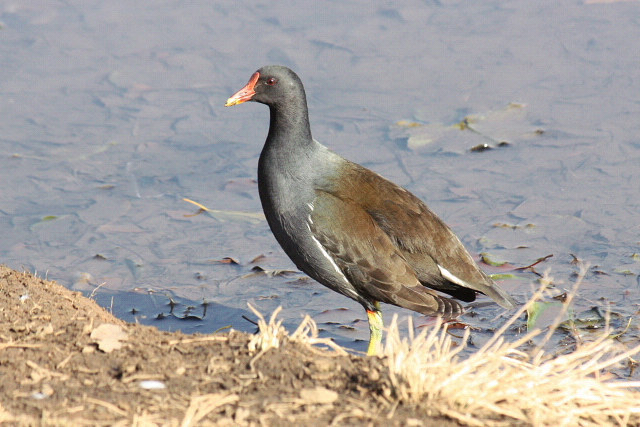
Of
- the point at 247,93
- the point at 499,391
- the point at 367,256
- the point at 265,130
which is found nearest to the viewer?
the point at 499,391

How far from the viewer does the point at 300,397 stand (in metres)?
2.99

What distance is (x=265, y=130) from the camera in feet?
25.6

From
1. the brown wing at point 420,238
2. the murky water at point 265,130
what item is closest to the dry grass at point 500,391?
the brown wing at point 420,238

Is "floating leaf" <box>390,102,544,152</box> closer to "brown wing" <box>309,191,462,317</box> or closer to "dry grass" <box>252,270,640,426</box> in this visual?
"brown wing" <box>309,191,462,317</box>

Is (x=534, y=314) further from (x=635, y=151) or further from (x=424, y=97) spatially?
(x=424, y=97)

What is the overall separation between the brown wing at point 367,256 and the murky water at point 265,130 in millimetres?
609

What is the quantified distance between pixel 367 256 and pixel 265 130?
3278mm

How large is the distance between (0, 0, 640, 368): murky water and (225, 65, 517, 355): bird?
1.78 feet

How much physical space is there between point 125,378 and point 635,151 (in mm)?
5293

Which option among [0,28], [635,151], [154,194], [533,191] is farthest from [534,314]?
[0,28]

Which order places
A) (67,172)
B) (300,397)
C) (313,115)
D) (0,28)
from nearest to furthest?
(300,397)
(67,172)
(313,115)
(0,28)

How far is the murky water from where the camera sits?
19.6ft

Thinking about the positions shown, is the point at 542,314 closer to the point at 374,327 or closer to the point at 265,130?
the point at 374,327

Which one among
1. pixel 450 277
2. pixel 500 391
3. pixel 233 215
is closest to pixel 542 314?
pixel 450 277
